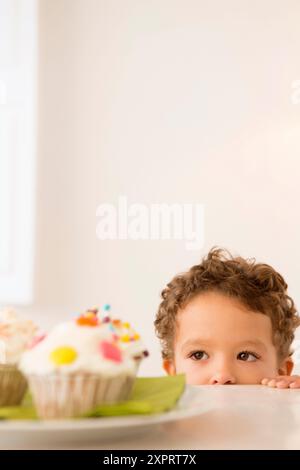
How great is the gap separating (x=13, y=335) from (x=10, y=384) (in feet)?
0.18

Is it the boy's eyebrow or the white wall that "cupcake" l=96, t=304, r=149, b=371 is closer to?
the boy's eyebrow

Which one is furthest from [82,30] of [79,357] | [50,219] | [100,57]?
[79,357]

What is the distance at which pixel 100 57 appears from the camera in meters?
3.61

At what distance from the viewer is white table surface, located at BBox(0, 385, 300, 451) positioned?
613 millimetres

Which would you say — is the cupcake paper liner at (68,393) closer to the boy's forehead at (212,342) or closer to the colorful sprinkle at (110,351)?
the colorful sprinkle at (110,351)

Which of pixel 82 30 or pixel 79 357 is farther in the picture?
pixel 82 30

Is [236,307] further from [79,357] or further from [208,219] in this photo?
[208,219]

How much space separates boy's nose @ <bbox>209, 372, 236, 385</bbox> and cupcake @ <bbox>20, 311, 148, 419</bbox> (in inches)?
32.6

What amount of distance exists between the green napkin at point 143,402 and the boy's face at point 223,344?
2.32 feet

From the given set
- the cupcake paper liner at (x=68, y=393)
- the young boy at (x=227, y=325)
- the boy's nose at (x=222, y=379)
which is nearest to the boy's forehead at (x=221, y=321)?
the young boy at (x=227, y=325)

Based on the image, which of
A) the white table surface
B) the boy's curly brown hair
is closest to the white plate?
the white table surface

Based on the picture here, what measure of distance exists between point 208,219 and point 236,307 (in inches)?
69.9

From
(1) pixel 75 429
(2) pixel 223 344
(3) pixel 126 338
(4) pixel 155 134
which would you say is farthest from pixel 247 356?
(4) pixel 155 134

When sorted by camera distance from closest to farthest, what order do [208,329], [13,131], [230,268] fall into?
1. [208,329]
2. [230,268]
3. [13,131]
